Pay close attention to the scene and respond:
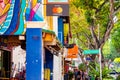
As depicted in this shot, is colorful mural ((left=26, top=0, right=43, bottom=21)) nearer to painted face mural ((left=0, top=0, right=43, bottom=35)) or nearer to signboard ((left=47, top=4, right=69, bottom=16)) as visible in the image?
painted face mural ((left=0, top=0, right=43, bottom=35))

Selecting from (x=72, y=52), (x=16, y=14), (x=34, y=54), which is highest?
(x=16, y=14)

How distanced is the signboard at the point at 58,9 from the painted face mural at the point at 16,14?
595 mm

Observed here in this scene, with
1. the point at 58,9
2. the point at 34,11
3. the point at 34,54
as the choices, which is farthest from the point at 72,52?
the point at 58,9

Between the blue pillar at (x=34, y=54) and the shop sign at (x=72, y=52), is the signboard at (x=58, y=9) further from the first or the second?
the shop sign at (x=72, y=52)

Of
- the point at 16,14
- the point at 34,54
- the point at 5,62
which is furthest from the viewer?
the point at 5,62

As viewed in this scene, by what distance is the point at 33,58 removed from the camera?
13.1m

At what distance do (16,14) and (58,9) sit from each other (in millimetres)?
1745

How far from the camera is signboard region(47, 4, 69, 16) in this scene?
1280cm

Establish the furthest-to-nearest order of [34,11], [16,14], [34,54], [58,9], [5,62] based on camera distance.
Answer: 1. [5,62]
2. [16,14]
3. [34,11]
4. [34,54]
5. [58,9]

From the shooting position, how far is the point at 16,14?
45.2ft

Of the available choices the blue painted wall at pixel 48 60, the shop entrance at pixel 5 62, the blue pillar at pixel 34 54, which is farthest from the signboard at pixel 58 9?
the blue painted wall at pixel 48 60

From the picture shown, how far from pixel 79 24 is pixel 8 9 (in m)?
23.3

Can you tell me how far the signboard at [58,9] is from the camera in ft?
42.0

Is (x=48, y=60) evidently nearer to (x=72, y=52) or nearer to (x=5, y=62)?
(x=5, y=62)
